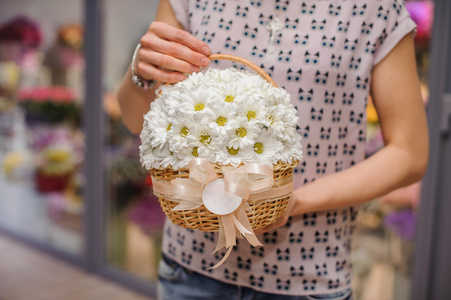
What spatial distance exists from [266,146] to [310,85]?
234 millimetres

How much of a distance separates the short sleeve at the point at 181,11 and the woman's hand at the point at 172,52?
0.16 metres

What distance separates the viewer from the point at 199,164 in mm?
612

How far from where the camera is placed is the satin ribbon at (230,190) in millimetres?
610

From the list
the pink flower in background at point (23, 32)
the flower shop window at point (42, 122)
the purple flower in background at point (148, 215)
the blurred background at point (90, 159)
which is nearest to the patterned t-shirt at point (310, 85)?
the blurred background at point (90, 159)

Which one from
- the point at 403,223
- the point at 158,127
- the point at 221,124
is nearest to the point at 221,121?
the point at 221,124

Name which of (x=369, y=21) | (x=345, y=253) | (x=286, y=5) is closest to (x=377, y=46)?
(x=369, y=21)

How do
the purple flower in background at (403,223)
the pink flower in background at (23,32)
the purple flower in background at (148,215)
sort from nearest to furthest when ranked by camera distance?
the purple flower in background at (403,223)
the purple flower in background at (148,215)
the pink flower in background at (23,32)

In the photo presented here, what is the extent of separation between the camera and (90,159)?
9.42 feet

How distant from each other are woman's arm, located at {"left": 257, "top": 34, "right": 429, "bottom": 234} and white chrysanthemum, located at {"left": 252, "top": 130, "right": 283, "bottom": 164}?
0.18 meters

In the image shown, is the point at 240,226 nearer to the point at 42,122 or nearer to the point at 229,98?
the point at 229,98

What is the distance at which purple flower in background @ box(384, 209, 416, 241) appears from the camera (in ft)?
6.28

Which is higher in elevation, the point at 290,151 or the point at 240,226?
the point at 290,151

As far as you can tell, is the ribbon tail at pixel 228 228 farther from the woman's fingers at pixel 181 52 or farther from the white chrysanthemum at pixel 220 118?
the woman's fingers at pixel 181 52

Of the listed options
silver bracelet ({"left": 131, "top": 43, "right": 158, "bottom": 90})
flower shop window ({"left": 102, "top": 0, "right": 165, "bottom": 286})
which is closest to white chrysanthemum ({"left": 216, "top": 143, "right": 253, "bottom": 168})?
silver bracelet ({"left": 131, "top": 43, "right": 158, "bottom": 90})
